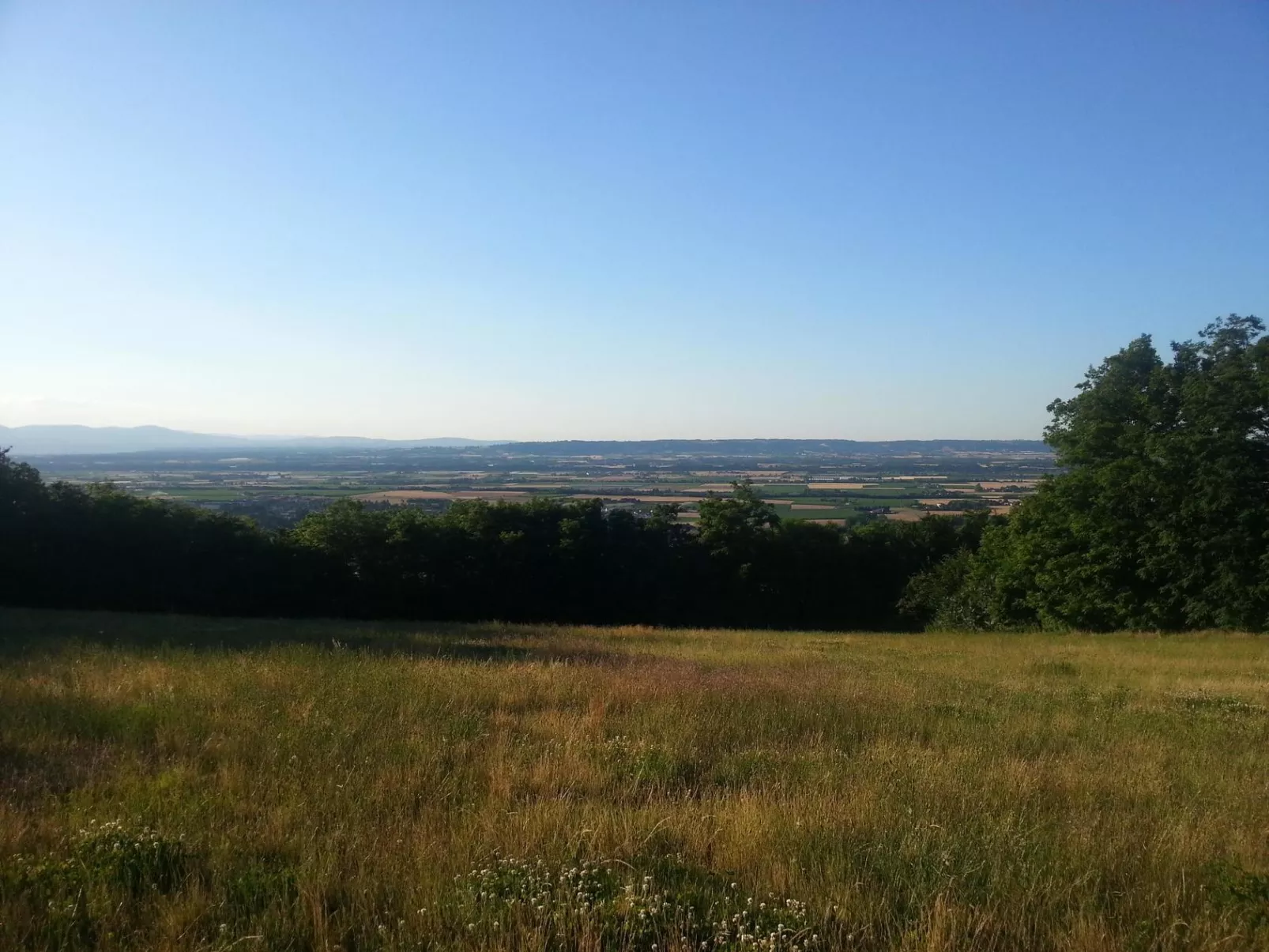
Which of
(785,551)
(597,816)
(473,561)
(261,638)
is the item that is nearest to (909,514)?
(785,551)

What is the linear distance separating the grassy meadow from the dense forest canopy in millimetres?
25460

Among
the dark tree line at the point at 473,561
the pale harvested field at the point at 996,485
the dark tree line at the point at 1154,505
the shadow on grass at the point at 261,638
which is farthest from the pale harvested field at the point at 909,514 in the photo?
the shadow on grass at the point at 261,638

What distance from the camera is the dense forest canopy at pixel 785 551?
30469mm

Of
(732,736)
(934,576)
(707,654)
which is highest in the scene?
(732,736)

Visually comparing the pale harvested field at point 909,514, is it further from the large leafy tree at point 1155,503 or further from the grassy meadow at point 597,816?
the grassy meadow at point 597,816

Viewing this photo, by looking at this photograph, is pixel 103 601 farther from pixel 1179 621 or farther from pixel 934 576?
pixel 1179 621

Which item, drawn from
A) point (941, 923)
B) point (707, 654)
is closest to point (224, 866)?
point (941, 923)

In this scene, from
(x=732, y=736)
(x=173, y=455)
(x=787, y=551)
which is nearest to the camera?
(x=732, y=736)

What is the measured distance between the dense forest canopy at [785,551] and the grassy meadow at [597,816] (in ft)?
83.5

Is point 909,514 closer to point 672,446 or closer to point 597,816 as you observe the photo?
point 597,816

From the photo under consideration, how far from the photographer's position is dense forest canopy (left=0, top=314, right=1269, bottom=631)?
3047 cm

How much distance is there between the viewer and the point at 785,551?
5322 centimetres

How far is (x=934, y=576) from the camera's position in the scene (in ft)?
160

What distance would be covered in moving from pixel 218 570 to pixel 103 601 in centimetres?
517
